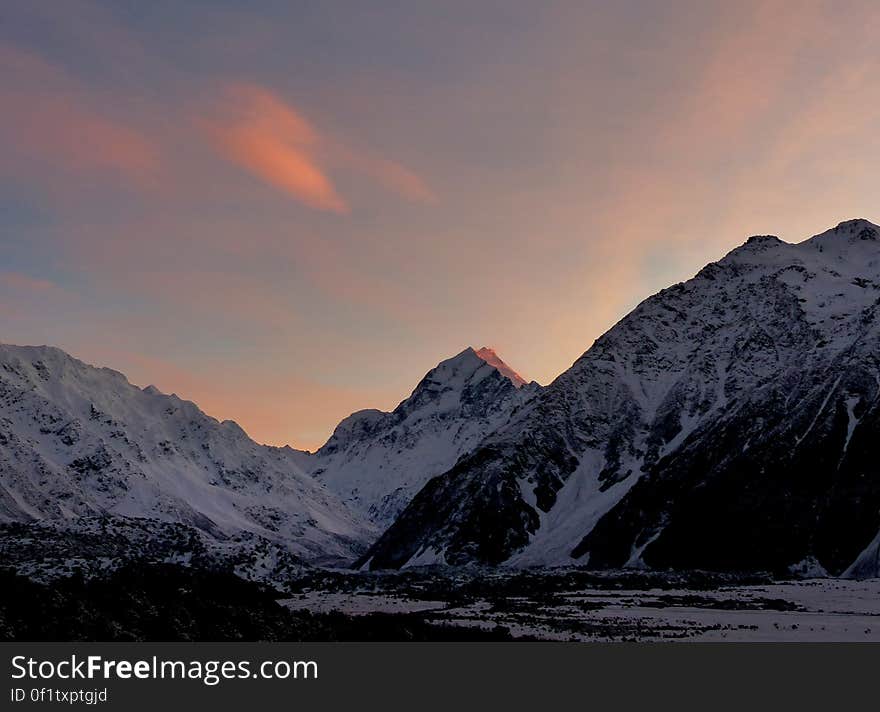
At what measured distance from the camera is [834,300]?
655ft

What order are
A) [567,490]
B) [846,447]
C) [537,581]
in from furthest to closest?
[567,490]
[846,447]
[537,581]

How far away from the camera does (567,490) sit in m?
199

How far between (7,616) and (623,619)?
3917 centimetres

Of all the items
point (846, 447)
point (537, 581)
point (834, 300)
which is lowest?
point (537, 581)

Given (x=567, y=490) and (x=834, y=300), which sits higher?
(x=834, y=300)
